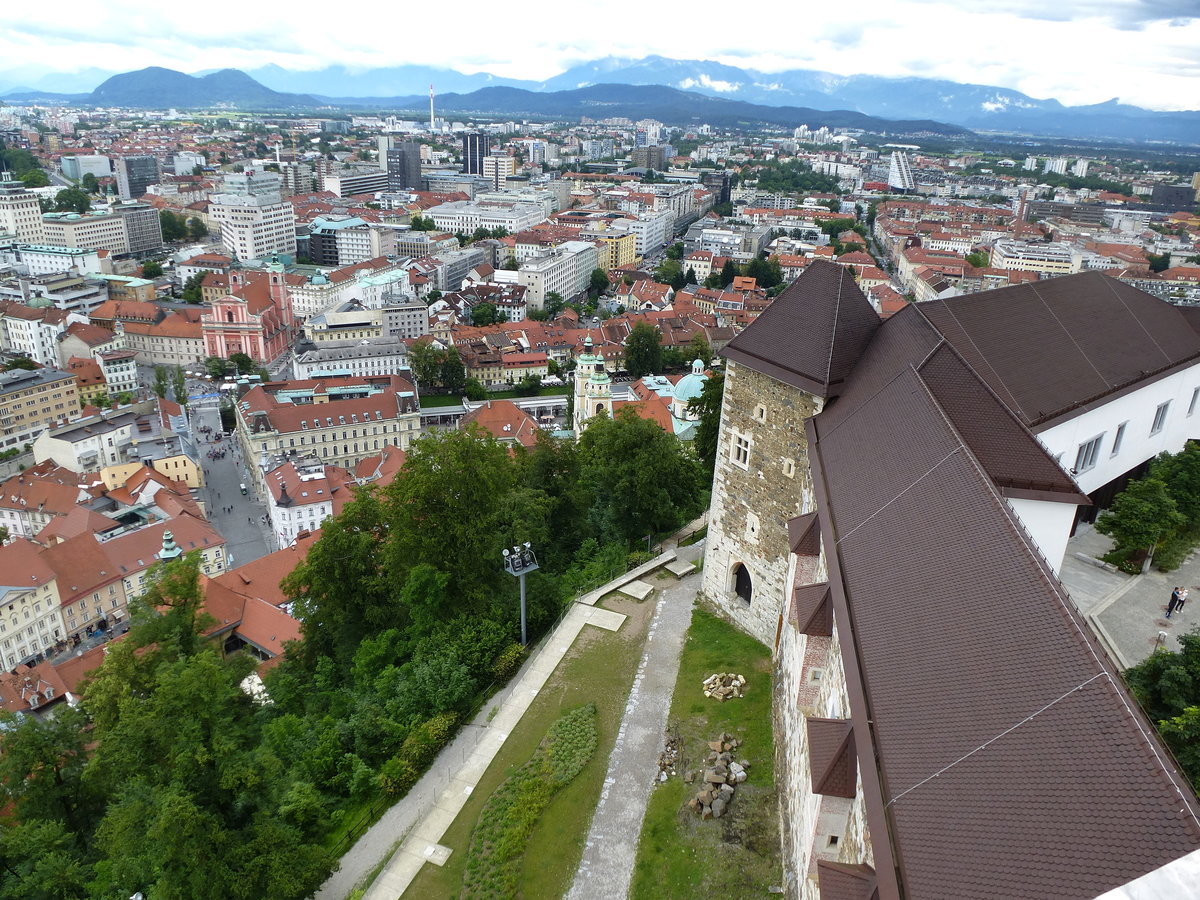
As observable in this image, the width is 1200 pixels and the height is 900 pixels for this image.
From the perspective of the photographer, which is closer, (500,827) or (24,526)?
(500,827)


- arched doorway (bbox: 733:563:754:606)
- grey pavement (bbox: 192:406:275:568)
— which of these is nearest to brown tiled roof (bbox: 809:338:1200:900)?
arched doorway (bbox: 733:563:754:606)

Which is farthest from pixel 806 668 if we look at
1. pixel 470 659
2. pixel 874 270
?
pixel 874 270

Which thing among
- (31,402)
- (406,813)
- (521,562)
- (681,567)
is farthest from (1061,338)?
(31,402)

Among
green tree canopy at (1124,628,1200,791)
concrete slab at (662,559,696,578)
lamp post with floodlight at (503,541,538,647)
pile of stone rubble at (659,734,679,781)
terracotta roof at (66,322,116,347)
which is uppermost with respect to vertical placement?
green tree canopy at (1124,628,1200,791)

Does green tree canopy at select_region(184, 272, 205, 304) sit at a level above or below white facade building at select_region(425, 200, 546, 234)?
below

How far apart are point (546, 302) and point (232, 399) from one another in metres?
46.1

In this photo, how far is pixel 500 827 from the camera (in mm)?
16828

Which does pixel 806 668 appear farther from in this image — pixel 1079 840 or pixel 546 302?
pixel 546 302

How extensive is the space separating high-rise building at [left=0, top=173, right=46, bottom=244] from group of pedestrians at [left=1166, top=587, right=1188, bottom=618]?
15635 cm

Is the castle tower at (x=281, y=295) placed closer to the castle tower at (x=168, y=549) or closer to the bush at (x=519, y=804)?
the castle tower at (x=168, y=549)

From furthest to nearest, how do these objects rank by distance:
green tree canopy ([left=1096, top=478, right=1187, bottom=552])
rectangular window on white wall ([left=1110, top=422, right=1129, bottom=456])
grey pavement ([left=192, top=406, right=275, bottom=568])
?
grey pavement ([left=192, top=406, right=275, bottom=568]) < rectangular window on white wall ([left=1110, top=422, right=1129, bottom=456]) < green tree canopy ([left=1096, top=478, right=1187, bottom=552])

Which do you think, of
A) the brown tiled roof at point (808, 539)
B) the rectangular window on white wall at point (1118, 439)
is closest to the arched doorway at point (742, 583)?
the brown tiled roof at point (808, 539)

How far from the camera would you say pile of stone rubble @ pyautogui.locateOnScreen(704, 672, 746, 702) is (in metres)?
19.9

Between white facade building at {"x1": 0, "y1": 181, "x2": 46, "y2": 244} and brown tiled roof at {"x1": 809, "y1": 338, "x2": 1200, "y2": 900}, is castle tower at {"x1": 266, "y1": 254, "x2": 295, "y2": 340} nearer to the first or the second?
white facade building at {"x1": 0, "y1": 181, "x2": 46, "y2": 244}
